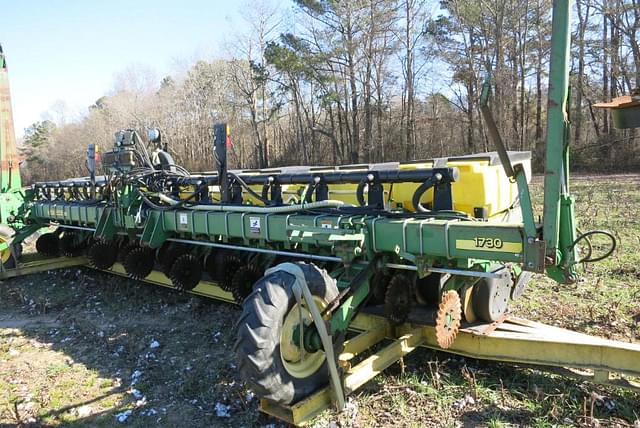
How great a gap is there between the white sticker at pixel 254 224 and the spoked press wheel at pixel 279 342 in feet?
4.64

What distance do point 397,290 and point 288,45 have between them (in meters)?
28.0

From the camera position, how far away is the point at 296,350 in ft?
10.2

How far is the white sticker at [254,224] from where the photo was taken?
450cm

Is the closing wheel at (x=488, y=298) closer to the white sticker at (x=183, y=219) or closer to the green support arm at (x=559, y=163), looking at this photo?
the green support arm at (x=559, y=163)

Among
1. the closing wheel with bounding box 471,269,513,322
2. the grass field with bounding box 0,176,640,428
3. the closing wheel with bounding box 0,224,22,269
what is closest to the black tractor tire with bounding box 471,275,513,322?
the closing wheel with bounding box 471,269,513,322

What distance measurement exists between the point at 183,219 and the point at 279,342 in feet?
9.19

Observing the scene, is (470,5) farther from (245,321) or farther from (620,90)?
(245,321)

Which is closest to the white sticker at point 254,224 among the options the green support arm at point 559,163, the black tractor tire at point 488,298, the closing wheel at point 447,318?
the closing wheel at point 447,318

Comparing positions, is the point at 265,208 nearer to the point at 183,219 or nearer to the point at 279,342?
the point at 183,219

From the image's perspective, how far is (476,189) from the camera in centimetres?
404

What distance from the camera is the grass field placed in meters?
3.34

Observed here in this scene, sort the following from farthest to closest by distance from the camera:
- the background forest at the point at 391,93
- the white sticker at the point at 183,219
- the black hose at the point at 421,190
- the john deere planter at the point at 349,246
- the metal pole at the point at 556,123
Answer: the background forest at the point at 391,93 → the white sticker at the point at 183,219 → the black hose at the point at 421,190 → the john deere planter at the point at 349,246 → the metal pole at the point at 556,123

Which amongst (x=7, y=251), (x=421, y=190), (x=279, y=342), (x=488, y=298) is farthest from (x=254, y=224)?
(x=7, y=251)

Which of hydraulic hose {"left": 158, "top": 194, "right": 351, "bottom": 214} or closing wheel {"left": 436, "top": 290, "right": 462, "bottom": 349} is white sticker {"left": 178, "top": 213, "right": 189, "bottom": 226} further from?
closing wheel {"left": 436, "top": 290, "right": 462, "bottom": 349}
